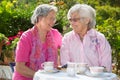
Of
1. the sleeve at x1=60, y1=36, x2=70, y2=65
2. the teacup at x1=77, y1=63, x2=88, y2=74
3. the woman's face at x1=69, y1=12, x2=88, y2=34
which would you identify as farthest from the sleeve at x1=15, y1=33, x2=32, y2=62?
the teacup at x1=77, y1=63, x2=88, y2=74

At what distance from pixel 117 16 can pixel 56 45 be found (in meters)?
3.75

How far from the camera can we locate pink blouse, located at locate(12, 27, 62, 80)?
11.9 ft

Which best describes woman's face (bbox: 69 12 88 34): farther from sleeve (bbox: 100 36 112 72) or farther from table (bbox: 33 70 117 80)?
table (bbox: 33 70 117 80)

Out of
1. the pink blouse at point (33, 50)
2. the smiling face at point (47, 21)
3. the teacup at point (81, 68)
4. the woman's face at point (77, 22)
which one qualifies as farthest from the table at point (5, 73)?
the teacup at point (81, 68)

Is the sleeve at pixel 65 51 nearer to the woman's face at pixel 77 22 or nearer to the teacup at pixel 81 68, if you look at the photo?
the woman's face at pixel 77 22

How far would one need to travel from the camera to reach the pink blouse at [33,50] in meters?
3.63

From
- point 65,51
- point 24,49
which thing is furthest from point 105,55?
point 24,49

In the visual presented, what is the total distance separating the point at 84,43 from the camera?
12.1 feet

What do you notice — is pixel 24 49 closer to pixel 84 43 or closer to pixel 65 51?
pixel 65 51

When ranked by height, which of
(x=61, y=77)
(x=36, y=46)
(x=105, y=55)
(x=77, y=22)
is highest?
(x=77, y=22)

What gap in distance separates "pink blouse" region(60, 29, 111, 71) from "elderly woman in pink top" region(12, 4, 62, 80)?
0.15 metres

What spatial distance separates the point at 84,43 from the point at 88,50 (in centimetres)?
8

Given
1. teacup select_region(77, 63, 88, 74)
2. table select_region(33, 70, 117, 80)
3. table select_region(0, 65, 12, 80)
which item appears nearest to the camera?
table select_region(33, 70, 117, 80)

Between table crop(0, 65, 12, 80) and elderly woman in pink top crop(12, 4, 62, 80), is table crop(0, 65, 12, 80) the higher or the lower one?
the lower one
